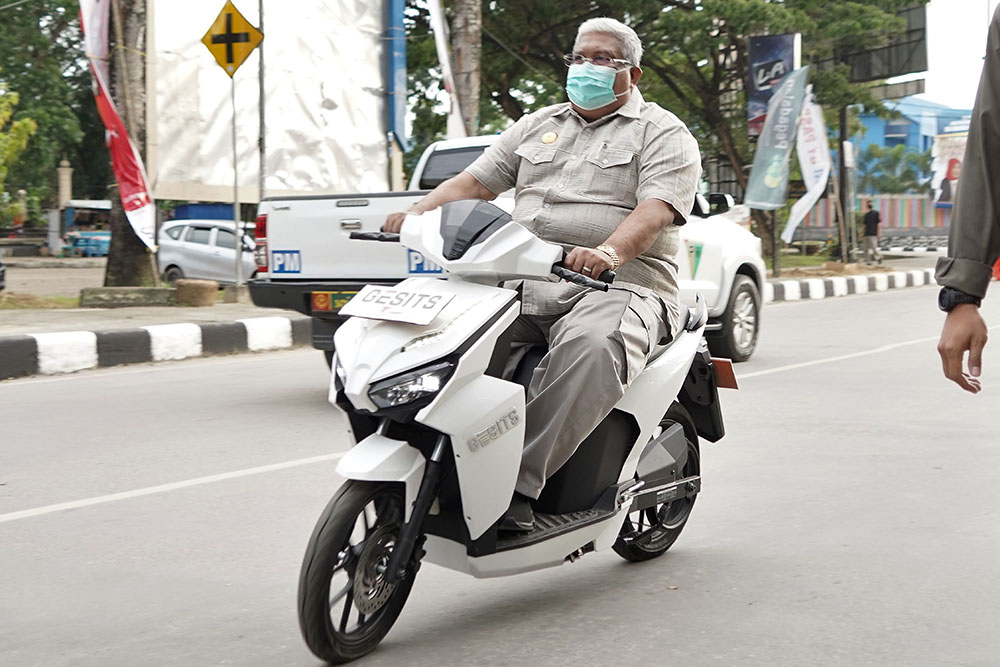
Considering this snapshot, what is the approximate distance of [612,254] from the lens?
347cm

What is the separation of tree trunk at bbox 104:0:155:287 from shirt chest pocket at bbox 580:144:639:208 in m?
10.9

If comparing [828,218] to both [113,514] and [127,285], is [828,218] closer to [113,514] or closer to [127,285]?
[127,285]

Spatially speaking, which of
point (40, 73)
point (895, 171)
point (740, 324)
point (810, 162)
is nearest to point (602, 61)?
point (740, 324)

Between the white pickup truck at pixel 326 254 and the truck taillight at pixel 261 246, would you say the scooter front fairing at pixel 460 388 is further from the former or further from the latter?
the truck taillight at pixel 261 246

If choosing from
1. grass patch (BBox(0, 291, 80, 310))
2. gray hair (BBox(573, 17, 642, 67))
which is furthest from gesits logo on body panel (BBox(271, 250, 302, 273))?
grass patch (BBox(0, 291, 80, 310))

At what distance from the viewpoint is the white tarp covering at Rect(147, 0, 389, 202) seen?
1541 centimetres

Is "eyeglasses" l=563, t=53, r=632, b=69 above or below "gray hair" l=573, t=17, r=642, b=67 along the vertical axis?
below

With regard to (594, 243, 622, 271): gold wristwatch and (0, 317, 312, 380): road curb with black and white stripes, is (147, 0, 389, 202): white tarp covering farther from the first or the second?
(594, 243, 622, 271): gold wristwatch

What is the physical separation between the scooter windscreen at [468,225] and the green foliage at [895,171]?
8353 cm

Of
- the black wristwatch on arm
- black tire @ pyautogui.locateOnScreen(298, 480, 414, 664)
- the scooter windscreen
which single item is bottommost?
black tire @ pyautogui.locateOnScreen(298, 480, 414, 664)

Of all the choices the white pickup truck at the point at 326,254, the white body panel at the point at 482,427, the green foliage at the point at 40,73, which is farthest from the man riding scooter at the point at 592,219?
the green foliage at the point at 40,73

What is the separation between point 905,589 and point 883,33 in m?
23.4

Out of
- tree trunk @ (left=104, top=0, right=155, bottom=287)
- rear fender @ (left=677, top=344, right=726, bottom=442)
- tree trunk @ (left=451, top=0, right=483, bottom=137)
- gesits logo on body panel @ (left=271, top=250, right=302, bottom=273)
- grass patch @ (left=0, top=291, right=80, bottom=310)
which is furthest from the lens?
tree trunk @ (left=451, top=0, right=483, bottom=137)

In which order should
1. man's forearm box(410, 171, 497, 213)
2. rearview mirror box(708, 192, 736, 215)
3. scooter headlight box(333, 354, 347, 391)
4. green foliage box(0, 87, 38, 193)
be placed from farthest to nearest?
green foliage box(0, 87, 38, 193)
rearview mirror box(708, 192, 736, 215)
man's forearm box(410, 171, 497, 213)
scooter headlight box(333, 354, 347, 391)
